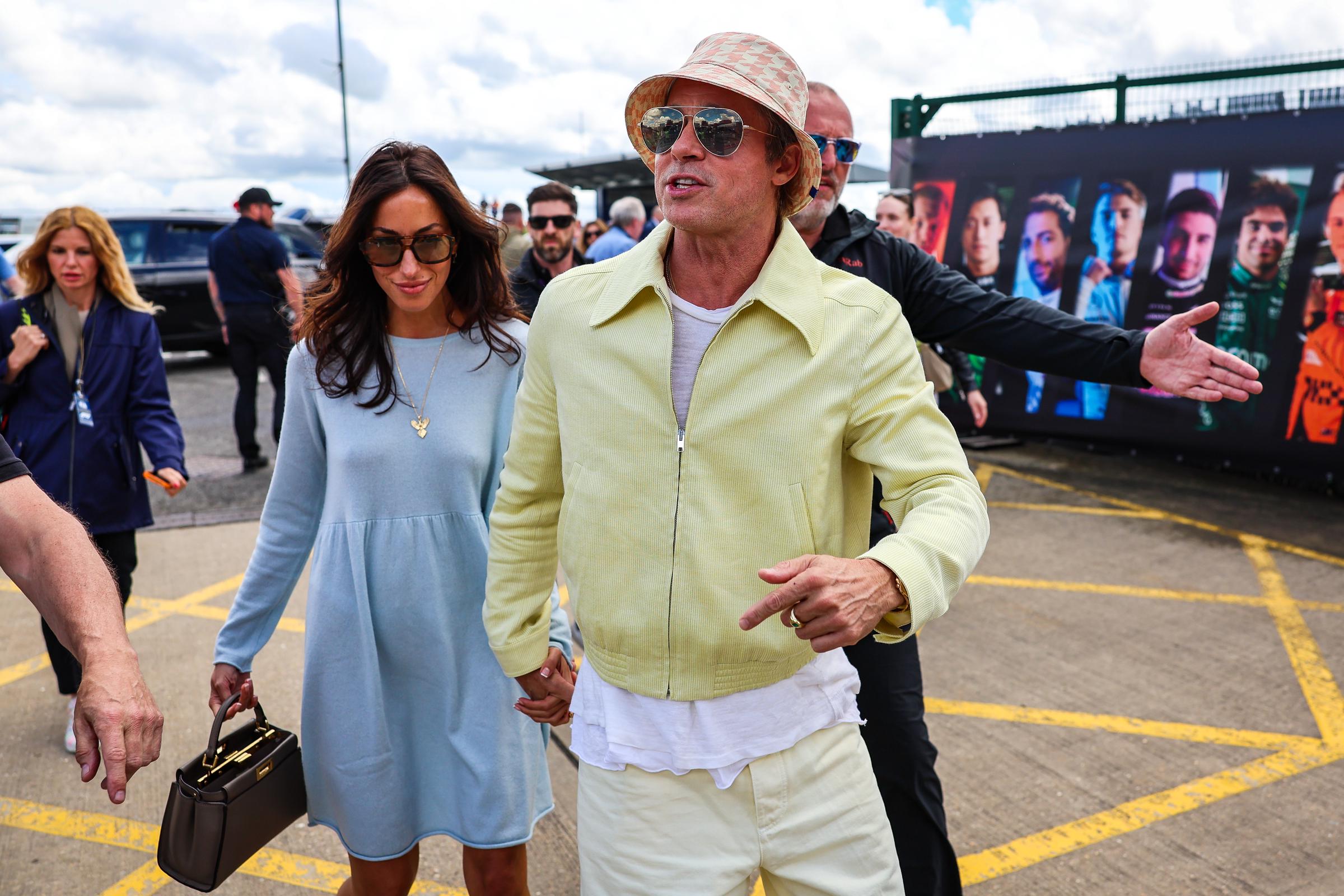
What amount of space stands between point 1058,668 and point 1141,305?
14.2ft

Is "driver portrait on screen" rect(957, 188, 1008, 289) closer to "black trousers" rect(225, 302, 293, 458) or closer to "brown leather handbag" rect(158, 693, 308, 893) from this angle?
"black trousers" rect(225, 302, 293, 458)

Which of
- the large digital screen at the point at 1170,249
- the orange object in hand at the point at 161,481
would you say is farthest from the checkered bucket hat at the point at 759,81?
the large digital screen at the point at 1170,249

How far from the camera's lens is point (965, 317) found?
2.75m

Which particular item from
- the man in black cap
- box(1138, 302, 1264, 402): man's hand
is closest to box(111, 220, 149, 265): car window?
the man in black cap

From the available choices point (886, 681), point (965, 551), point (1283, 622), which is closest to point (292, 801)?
point (886, 681)

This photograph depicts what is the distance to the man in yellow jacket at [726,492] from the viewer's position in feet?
5.45

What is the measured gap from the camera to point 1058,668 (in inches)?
175

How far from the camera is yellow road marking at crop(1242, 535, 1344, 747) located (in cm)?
397

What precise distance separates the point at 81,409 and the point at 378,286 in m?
2.01

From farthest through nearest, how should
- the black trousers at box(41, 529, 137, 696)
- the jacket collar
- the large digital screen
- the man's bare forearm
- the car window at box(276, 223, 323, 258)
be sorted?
the car window at box(276, 223, 323, 258), the large digital screen, the black trousers at box(41, 529, 137, 696), the jacket collar, the man's bare forearm

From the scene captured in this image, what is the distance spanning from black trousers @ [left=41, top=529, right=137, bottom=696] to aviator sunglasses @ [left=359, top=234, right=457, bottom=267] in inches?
85.2

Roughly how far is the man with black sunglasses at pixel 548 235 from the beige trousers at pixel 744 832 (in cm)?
396

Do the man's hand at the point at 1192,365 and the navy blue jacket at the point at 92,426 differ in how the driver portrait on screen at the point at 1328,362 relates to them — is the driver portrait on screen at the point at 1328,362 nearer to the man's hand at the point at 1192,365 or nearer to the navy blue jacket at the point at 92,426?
the man's hand at the point at 1192,365

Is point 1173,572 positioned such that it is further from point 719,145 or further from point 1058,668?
point 719,145
